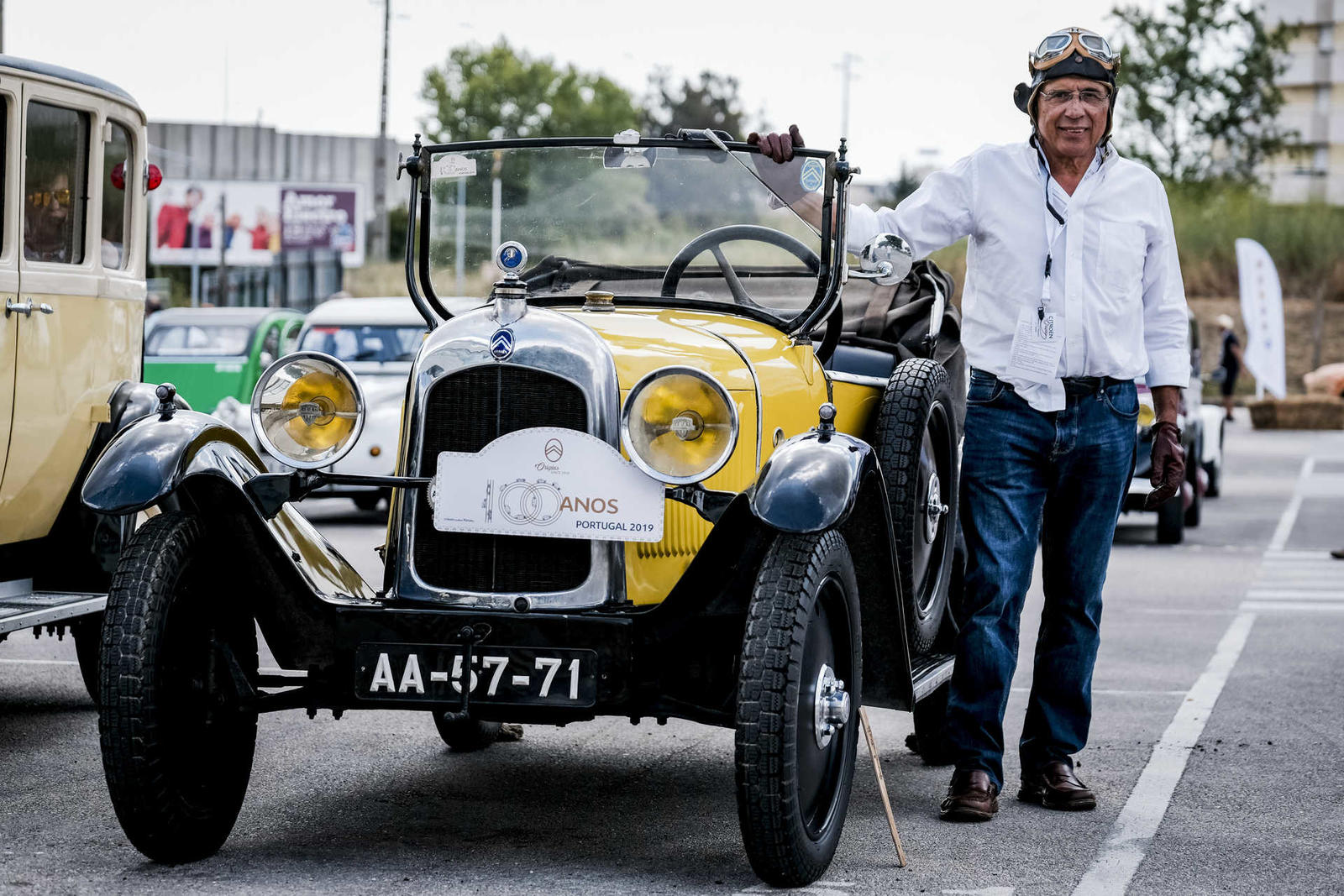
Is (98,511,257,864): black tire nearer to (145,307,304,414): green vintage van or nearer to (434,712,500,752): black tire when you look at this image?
(434,712,500,752): black tire

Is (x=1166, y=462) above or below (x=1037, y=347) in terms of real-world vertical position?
below

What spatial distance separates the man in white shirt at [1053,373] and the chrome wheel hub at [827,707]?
0.84 metres

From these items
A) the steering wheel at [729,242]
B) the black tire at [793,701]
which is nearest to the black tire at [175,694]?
the black tire at [793,701]

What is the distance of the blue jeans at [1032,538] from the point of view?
16.5ft

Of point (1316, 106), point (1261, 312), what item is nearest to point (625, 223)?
point (1261, 312)

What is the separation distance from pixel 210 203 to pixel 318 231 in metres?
3.51

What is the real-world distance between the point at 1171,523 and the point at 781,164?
9.19 metres

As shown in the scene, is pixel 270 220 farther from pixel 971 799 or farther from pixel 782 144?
pixel 971 799

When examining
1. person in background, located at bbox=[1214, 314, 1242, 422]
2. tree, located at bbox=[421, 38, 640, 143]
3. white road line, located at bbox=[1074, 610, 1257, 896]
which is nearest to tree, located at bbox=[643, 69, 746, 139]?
tree, located at bbox=[421, 38, 640, 143]

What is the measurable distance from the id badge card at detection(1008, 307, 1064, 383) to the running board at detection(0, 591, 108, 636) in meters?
3.02

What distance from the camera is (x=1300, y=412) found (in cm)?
3108

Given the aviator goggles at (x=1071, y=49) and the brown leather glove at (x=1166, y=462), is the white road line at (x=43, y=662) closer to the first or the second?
the brown leather glove at (x=1166, y=462)

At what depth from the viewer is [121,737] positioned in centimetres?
405

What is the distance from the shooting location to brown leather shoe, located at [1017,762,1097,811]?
509cm
